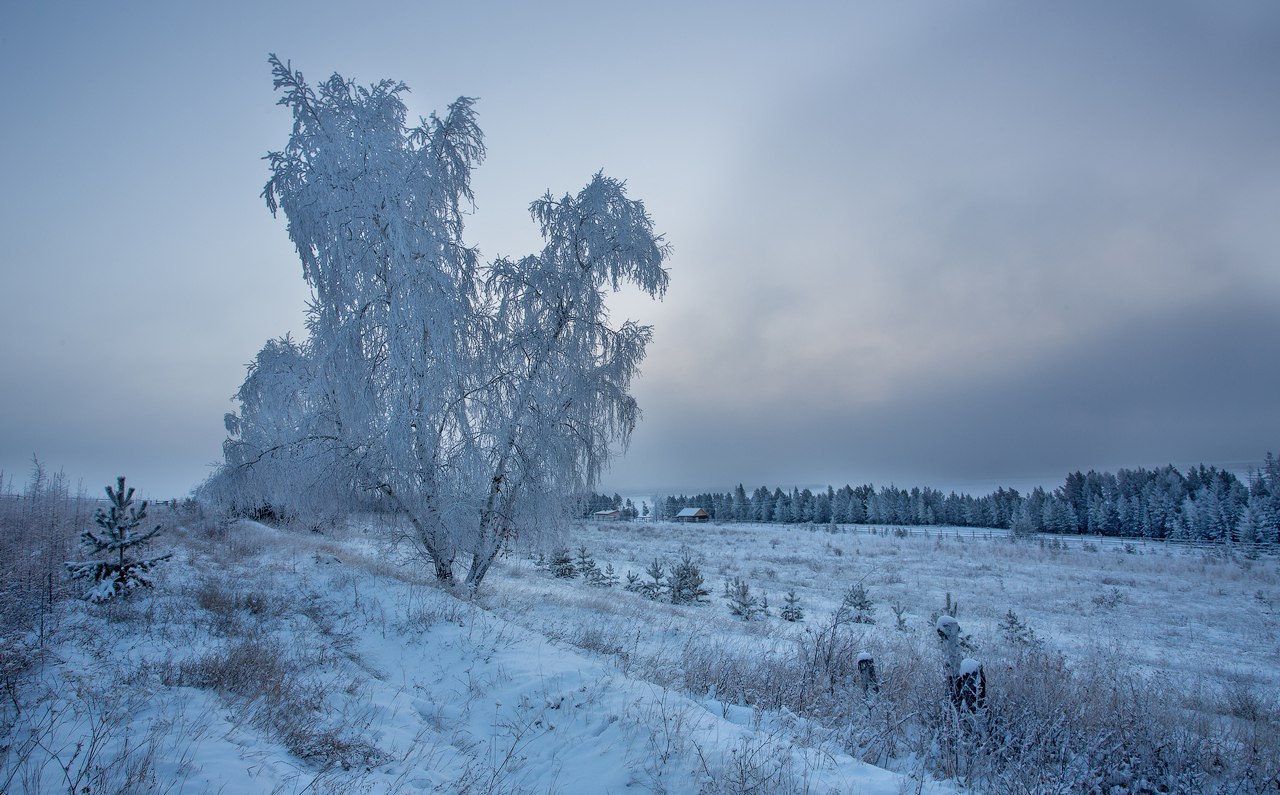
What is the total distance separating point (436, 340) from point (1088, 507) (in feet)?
276

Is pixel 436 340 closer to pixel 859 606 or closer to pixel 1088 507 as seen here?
pixel 859 606

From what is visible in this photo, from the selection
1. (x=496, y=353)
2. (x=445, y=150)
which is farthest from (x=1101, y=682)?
(x=445, y=150)

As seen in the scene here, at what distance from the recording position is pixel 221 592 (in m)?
8.19

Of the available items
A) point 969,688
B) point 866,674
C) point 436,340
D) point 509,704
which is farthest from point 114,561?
point 969,688

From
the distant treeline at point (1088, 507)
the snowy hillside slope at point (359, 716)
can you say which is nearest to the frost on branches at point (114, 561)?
the snowy hillside slope at point (359, 716)

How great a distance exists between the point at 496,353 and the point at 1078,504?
8776cm

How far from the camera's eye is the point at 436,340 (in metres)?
9.37

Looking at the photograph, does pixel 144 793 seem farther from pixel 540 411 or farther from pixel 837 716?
pixel 540 411

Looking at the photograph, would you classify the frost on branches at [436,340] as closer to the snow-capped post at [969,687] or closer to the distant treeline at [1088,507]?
the snow-capped post at [969,687]

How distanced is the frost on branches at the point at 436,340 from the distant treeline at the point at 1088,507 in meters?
61.0

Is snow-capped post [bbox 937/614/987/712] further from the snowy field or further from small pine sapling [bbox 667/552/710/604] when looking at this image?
small pine sapling [bbox 667/552/710/604]

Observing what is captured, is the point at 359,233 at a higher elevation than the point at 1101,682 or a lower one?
higher

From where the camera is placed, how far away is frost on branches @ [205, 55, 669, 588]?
30.2ft

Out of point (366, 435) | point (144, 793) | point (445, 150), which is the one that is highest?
point (445, 150)
